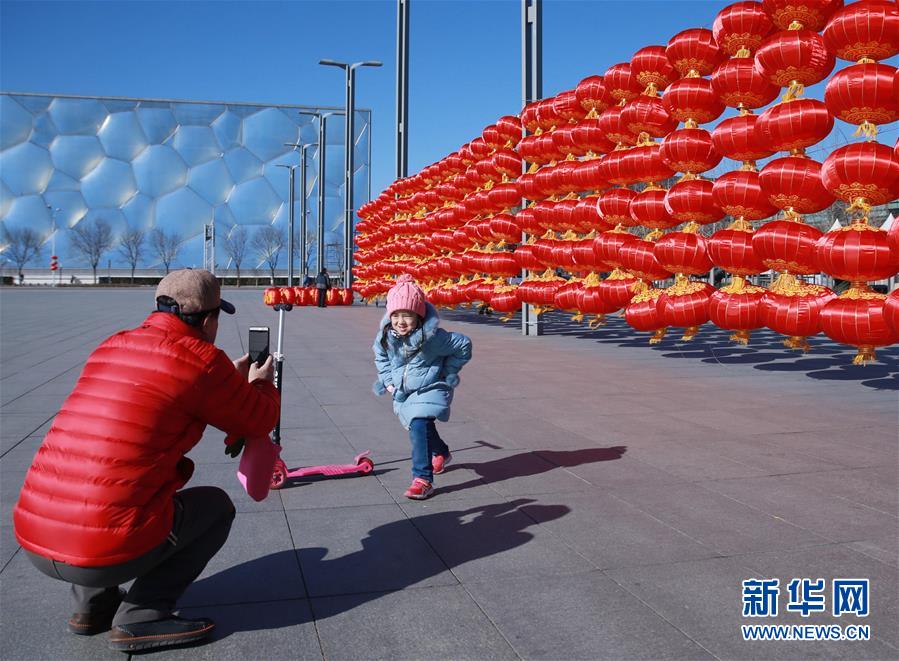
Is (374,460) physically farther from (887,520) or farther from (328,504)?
(887,520)

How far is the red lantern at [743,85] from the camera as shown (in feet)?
36.6

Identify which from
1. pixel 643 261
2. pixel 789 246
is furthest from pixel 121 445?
pixel 643 261

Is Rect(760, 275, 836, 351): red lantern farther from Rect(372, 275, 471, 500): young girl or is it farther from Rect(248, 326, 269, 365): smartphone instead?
Rect(248, 326, 269, 365): smartphone

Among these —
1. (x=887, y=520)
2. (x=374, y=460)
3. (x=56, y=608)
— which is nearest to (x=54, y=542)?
(x=56, y=608)

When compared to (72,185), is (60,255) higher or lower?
lower

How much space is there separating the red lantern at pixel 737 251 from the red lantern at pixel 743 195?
0.23 metres

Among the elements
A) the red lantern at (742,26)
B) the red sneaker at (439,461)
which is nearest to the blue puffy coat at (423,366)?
the red sneaker at (439,461)

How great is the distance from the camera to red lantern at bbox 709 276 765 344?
36.7 feet

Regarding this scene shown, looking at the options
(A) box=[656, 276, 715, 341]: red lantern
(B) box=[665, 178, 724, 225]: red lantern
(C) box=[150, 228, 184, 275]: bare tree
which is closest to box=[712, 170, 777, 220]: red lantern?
(B) box=[665, 178, 724, 225]: red lantern

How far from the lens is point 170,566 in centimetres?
322

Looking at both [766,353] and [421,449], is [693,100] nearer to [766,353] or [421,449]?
[766,353]

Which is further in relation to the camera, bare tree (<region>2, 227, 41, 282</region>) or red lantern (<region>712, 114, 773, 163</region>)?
bare tree (<region>2, 227, 41, 282</region>)

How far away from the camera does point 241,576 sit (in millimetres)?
3814

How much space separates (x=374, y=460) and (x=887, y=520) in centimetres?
325
